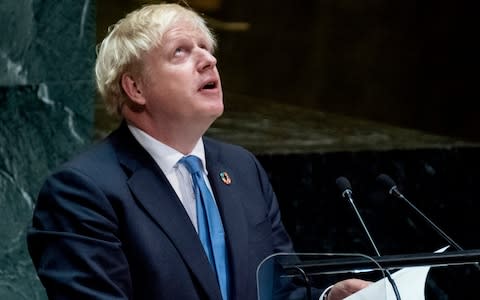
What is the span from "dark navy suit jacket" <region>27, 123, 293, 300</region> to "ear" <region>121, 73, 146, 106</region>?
79 mm

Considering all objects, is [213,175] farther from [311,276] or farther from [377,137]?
[377,137]

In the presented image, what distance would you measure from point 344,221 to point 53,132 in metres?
1.20

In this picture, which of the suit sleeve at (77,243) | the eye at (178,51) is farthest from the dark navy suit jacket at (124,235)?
the eye at (178,51)

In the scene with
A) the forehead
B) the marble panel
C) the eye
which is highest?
the forehead

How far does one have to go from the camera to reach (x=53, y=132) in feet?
13.9

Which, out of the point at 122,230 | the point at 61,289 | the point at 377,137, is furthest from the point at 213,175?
the point at 377,137

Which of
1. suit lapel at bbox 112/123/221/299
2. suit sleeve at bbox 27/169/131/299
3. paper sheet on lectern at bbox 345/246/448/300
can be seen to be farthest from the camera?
suit lapel at bbox 112/123/221/299

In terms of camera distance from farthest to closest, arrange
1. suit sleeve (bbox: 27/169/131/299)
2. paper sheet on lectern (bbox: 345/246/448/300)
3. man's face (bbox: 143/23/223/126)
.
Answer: man's face (bbox: 143/23/223/126) < suit sleeve (bbox: 27/169/131/299) < paper sheet on lectern (bbox: 345/246/448/300)

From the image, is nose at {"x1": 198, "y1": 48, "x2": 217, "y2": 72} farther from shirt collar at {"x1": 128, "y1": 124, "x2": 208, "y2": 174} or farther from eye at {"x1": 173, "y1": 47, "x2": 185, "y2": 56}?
shirt collar at {"x1": 128, "y1": 124, "x2": 208, "y2": 174}

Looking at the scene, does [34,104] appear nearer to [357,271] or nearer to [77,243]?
[77,243]

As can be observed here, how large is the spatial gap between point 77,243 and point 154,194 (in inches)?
9.9

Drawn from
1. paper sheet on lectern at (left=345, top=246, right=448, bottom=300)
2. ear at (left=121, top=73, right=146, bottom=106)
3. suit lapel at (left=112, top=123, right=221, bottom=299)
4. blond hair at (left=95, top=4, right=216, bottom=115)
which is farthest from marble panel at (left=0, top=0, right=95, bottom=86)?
paper sheet on lectern at (left=345, top=246, right=448, bottom=300)

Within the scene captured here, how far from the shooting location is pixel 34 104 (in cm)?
422

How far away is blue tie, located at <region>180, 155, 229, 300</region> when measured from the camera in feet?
10.0
